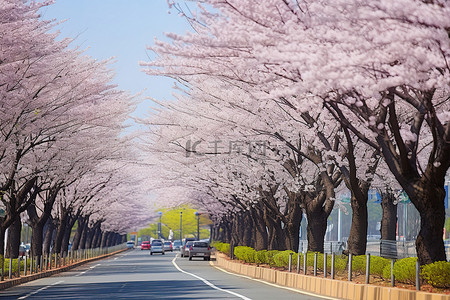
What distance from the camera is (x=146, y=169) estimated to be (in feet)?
237

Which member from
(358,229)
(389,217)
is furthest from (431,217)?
(389,217)

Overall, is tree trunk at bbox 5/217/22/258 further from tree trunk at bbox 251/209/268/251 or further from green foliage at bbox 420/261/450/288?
green foliage at bbox 420/261/450/288

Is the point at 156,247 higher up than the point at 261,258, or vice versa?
the point at 261,258

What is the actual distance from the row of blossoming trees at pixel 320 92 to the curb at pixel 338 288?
122cm

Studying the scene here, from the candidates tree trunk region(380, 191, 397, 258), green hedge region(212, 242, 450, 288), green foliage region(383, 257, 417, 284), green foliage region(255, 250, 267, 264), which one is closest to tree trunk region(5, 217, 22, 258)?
green hedge region(212, 242, 450, 288)

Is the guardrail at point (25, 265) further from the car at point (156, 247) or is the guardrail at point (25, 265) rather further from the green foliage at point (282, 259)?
the car at point (156, 247)

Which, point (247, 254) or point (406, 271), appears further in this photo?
point (247, 254)

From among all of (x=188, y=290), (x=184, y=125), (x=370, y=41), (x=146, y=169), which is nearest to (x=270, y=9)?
(x=370, y=41)

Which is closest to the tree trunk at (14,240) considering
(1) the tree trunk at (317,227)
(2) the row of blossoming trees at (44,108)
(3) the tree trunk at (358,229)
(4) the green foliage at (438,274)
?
(2) the row of blossoming trees at (44,108)

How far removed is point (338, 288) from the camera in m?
21.6

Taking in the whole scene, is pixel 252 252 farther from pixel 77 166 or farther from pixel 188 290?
pixel 188 290

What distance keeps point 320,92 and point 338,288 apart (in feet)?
29.3

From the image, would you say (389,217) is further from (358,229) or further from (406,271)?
(406,271)

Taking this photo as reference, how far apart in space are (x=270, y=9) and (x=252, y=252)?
2796cm
